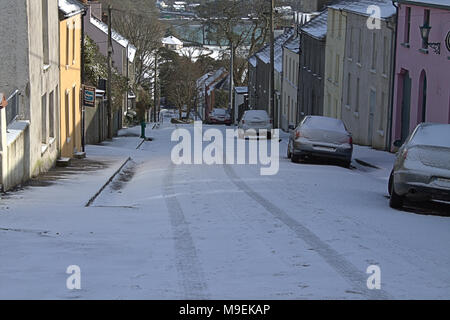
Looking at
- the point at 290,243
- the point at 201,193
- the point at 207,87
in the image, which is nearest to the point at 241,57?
the point at 207,87

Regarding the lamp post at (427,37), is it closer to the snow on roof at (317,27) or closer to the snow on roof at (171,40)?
the snow on roof at (317,27)

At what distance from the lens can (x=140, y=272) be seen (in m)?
7.95

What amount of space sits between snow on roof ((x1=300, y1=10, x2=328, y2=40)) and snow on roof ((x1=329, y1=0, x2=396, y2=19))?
11.5 feet

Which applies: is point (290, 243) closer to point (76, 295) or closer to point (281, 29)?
point (76, 295)

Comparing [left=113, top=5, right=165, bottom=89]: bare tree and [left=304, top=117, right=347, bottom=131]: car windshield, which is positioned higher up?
[left=113, top=5, right=165, bottom=89]: bare tree

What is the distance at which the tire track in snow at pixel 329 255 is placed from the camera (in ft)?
23.8

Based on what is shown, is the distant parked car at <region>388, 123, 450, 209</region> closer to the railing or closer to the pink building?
the railing

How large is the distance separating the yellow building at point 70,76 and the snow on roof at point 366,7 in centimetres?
1102

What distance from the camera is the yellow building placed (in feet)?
79.6

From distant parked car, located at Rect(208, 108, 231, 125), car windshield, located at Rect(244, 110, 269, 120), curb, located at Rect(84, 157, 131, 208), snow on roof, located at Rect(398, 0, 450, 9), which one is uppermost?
snow on roof, located at Rect(398, 0, 450, 9)

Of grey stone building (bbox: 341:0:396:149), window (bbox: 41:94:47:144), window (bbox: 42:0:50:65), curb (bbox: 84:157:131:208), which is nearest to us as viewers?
curb (bbox: 84:157:131:208)

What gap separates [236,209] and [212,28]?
60240 millimetres

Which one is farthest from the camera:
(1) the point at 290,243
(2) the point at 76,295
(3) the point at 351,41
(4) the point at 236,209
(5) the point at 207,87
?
(5) the point at 207,87

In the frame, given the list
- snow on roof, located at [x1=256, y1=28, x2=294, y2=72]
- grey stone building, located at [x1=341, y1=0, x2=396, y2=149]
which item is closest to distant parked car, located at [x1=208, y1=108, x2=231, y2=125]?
snow on roof, located at [x1=256, y1=28, x2=294, y2=72]
